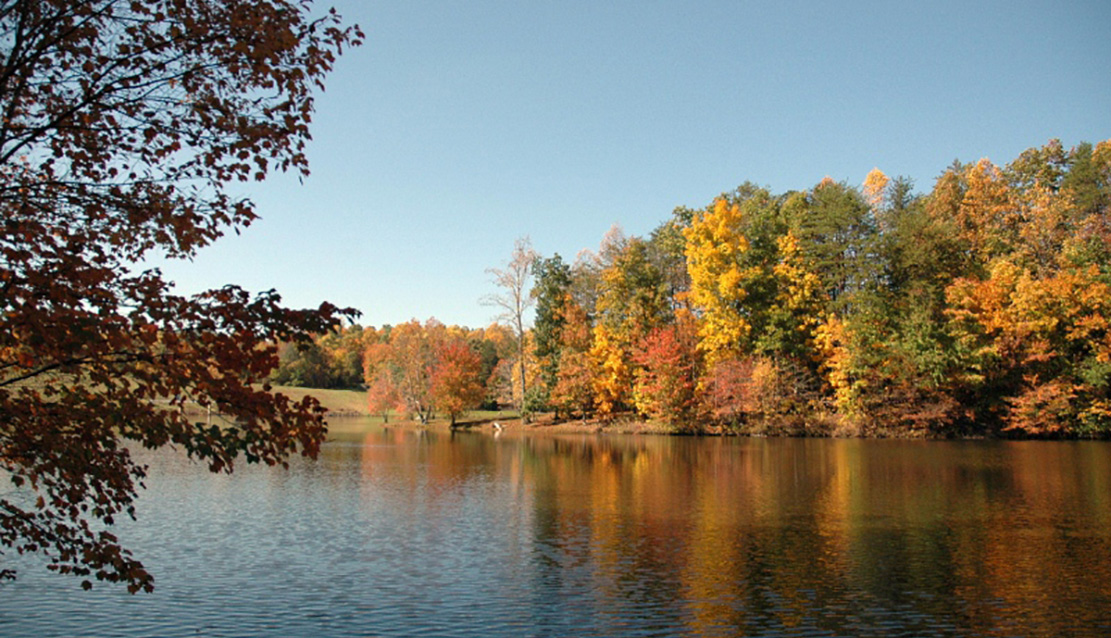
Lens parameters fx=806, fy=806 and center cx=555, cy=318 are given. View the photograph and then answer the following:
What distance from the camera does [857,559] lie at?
1326 centimetres

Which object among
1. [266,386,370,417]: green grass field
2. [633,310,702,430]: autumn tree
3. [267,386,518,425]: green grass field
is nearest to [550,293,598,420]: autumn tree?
[633,310,702,430]: autumn tree

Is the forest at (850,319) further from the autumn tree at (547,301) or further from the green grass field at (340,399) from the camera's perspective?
the green grass field at (340,399)

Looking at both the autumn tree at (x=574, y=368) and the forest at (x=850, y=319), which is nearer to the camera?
the forest at (x=850, y=319)

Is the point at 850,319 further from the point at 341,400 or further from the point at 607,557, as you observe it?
the point at 341,400

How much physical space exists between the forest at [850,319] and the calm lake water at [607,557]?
1736 cm

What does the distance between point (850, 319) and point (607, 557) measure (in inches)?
1392

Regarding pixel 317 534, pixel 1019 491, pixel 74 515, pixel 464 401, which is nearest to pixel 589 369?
pixel 464 401

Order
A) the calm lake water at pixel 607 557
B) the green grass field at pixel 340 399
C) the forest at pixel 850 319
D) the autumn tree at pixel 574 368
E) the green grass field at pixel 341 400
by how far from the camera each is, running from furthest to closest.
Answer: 1. the green grass field at pixel 340 399
2. the green grass field at pixel 341 400
3. the autumn tree at pixel 574 368
4. the forest at pixel 850 319
5. the calm lake water at pixel 607 557

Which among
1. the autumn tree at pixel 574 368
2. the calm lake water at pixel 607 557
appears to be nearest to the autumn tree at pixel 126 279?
the calm lake water at pixel 607 557

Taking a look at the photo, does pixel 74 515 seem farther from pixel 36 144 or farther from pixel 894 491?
pixel 894 491

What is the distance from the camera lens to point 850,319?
4497cm

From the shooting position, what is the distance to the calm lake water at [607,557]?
997 cm

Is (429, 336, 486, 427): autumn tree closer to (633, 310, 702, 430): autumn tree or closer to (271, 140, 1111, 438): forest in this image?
(271, 140, 1111, 438): forest

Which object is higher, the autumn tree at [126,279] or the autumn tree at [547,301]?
the autumn tree at [547,301]
